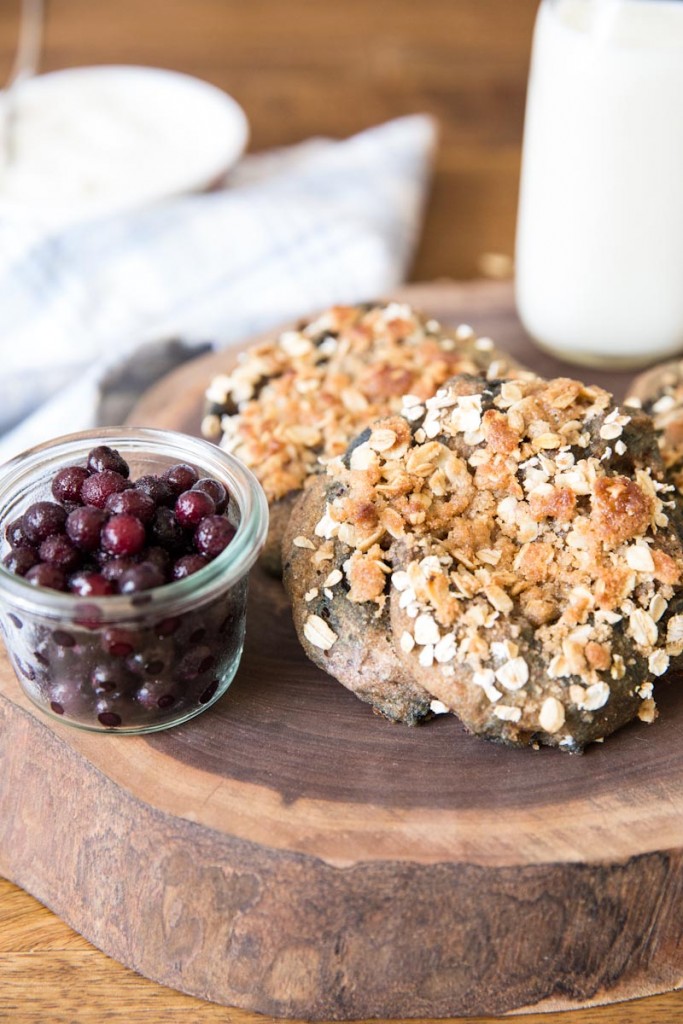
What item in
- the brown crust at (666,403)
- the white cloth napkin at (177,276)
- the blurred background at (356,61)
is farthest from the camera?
the blurred background at (356,61)

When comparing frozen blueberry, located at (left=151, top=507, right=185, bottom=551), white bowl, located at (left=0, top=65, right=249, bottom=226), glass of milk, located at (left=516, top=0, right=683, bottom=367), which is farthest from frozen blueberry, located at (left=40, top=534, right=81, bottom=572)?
white bowl, located at (left=0, top=65, right=249, bottom=226)

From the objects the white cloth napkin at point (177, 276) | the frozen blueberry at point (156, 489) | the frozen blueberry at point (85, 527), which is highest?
the frozen blueberry at point (85, 527)

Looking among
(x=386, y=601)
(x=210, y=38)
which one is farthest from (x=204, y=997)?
(x=210, y=38)

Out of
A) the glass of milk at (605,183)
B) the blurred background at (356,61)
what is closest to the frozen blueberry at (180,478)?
the glass of milk at (605,183)

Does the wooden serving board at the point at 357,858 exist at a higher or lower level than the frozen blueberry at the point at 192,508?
lower

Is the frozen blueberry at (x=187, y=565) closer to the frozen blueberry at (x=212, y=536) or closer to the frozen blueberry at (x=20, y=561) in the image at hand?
the frozen blueberry at (x=212, y=536)

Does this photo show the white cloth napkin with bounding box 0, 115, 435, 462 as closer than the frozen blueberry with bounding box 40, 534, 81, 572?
No

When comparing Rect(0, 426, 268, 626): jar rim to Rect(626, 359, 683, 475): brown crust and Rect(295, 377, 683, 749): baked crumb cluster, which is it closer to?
Rect(295, 377, 683, 749): baked crumb cluster
